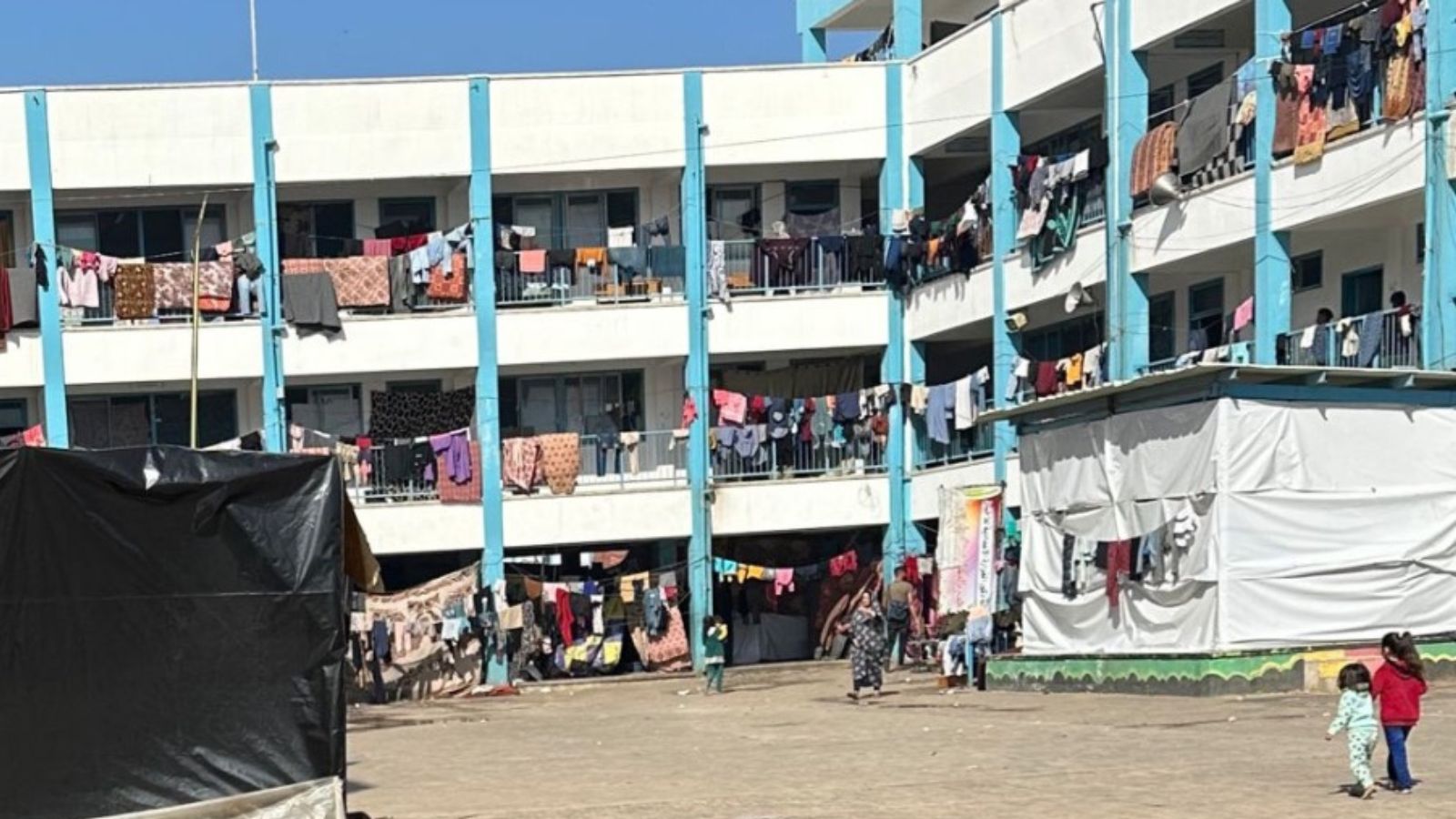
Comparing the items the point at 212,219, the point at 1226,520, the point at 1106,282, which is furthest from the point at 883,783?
the point at 212,219

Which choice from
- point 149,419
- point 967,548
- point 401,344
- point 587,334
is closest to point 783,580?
point 967,548

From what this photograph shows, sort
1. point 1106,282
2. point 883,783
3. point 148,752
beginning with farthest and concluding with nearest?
point 1106,282 → point 883,783 → point 148,752

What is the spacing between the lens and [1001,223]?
30.5 m

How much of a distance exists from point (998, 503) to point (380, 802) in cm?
1645

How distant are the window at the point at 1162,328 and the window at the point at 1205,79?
3218mm

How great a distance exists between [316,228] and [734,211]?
768 cm

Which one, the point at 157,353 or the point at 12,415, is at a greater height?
the point at 157,353

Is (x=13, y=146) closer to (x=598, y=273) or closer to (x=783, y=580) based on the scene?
(x=598, y=273)

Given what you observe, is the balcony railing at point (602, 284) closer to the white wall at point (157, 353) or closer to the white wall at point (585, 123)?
the white wall at point (585, 123)

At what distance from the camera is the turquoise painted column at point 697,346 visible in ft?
108

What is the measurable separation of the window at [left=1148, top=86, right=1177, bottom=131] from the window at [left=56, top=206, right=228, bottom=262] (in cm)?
1653

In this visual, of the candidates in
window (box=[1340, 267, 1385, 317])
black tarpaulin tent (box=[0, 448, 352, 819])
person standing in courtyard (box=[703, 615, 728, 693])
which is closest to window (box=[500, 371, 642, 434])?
person standing in courtyard (box=[703, 615, 728, 693])

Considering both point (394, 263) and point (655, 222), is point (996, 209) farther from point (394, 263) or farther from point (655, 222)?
point (394, 263)

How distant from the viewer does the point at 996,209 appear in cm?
3050
